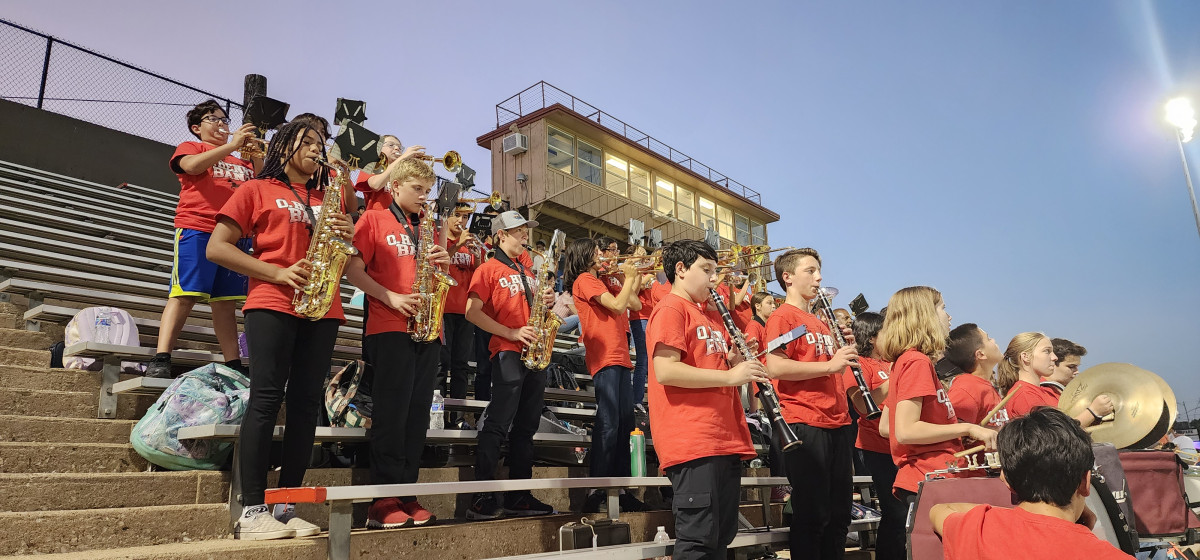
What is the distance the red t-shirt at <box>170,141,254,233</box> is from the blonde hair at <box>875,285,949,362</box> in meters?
3.64

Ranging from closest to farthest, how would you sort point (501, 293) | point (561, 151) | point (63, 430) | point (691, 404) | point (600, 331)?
point (691, 404), point (63, 430), point (501, 293), point (600, 331), point (561, 151)

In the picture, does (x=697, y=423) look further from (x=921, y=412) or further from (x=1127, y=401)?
(x=1127, y=401)

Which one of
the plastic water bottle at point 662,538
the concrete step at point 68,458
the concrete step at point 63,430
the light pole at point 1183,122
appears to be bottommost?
the plastic water bottle at point 662,538

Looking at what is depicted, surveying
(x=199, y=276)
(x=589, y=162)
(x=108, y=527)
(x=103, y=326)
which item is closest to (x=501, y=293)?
(x=199, y=276)

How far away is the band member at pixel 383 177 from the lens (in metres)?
4.10

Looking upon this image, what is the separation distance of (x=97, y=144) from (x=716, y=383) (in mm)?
11675

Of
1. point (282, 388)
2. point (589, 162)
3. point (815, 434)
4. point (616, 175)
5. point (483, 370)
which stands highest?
point (589, 162)

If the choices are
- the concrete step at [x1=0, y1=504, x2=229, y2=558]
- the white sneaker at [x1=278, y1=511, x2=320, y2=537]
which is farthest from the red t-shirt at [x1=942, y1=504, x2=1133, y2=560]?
the concrete step at [x1=0, y1=504, x2=229, y2=558]

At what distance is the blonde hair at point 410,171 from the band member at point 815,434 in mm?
2075

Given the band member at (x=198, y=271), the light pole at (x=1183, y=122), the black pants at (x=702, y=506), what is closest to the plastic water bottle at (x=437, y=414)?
the band member at (x=198, y=271)

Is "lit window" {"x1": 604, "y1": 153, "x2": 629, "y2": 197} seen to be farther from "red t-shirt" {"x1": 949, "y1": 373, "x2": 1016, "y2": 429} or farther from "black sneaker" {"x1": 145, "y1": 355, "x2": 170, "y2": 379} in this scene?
"black sneaker" {"x1": 145, "y1": 355, "x2": 170, "y2": 379}

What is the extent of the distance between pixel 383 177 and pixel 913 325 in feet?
9.55

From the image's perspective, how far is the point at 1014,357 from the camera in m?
4.69

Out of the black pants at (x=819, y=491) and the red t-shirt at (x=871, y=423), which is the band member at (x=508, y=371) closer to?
the black pants at (x=819, y=491)
